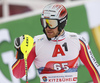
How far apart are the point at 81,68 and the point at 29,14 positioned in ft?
5.70

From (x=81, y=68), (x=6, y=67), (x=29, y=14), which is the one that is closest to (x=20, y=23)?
(x=29, y=14)

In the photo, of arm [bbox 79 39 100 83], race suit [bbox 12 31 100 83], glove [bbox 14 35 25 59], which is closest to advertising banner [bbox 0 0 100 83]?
race suit [bbox 12 31 100 83]

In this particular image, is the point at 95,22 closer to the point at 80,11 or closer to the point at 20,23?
the point at 80,11

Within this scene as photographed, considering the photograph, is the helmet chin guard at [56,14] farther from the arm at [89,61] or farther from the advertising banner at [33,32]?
the advertising banner at [33,32]

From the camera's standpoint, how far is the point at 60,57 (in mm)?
4113

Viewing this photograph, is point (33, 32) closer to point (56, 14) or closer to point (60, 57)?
point (60, 57)

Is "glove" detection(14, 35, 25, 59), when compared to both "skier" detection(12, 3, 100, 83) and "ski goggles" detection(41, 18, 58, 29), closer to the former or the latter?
"skier" detection(12, 3, 100, 83)

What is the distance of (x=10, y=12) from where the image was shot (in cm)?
789

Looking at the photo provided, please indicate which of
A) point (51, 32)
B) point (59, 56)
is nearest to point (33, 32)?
point (59, 56)

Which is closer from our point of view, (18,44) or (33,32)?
(18,44)

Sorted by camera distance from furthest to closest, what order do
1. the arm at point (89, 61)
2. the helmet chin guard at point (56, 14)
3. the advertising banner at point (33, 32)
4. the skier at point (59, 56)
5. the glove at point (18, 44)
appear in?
the advertising banner at point (33, 32) → the arm at point (89, 61) → the skier at point (59, 56) → the helmet chin guard at point (56, 14) → the glove at point (18, 44)

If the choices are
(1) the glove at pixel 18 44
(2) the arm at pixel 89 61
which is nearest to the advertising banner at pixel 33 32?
(2) the arm at pixel 89 61

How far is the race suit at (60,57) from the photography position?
13.4 ft

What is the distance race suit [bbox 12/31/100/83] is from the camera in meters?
4.09
